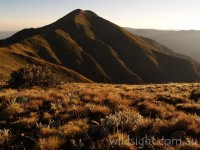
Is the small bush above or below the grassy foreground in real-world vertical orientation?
below

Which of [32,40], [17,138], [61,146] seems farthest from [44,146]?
[32,40]

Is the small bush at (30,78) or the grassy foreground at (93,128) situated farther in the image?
the small bush at (30,78)

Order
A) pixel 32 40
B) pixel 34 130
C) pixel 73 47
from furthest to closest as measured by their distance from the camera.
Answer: pixel 73 47
pixel 32 40
pixel 34 130

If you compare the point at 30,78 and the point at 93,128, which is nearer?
the point at 93,128

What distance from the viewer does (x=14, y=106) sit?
10609 mm

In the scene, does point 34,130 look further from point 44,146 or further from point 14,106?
point 14,106

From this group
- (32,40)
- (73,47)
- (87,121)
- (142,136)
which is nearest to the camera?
(142,136)

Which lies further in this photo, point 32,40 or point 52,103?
point 32,40

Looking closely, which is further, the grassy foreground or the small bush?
the small bush

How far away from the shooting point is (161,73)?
187125 mm

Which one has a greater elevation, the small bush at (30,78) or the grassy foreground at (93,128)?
the grassy foreground at (93,128)

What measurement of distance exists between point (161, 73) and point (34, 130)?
18392cm

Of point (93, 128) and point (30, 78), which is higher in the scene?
point (93, 128)

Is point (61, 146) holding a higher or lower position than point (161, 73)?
higher
